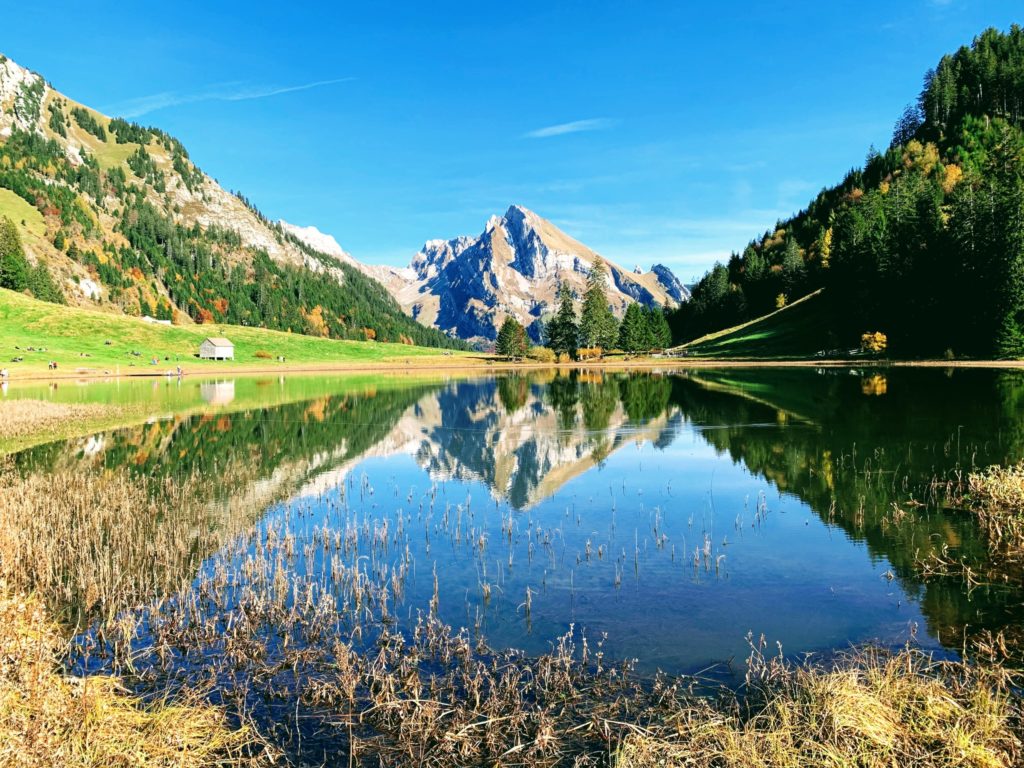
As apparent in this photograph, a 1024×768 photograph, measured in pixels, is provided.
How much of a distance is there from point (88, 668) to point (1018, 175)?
14776 cm

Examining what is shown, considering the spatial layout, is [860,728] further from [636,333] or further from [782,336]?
[636,333]

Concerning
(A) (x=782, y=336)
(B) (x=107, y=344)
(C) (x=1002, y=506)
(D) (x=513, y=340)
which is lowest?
(C) (x=1002, y=506)

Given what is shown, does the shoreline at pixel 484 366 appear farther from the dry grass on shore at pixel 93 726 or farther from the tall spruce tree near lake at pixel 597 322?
the dry grass on shore at pixel 93 726

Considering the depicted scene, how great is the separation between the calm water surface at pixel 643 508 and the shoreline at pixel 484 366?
5222 centimetres

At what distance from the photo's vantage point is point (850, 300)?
5482 inches

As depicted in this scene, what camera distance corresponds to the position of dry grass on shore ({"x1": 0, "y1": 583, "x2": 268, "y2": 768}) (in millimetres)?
7941

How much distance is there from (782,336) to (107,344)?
511 ft

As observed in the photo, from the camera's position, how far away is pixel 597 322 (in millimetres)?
178125

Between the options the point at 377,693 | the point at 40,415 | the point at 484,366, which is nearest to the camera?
the point at 377,693

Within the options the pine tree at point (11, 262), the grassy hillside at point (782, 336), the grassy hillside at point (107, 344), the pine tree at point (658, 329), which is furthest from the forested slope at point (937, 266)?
the pine tree at point (11, 262)

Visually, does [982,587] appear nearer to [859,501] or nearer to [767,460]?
[859,501]

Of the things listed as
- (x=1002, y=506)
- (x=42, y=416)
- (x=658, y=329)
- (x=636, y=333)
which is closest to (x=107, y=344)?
(x=42, y=416)

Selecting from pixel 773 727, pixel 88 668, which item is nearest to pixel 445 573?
pixel 88 668

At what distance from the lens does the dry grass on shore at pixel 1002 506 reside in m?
17.1
